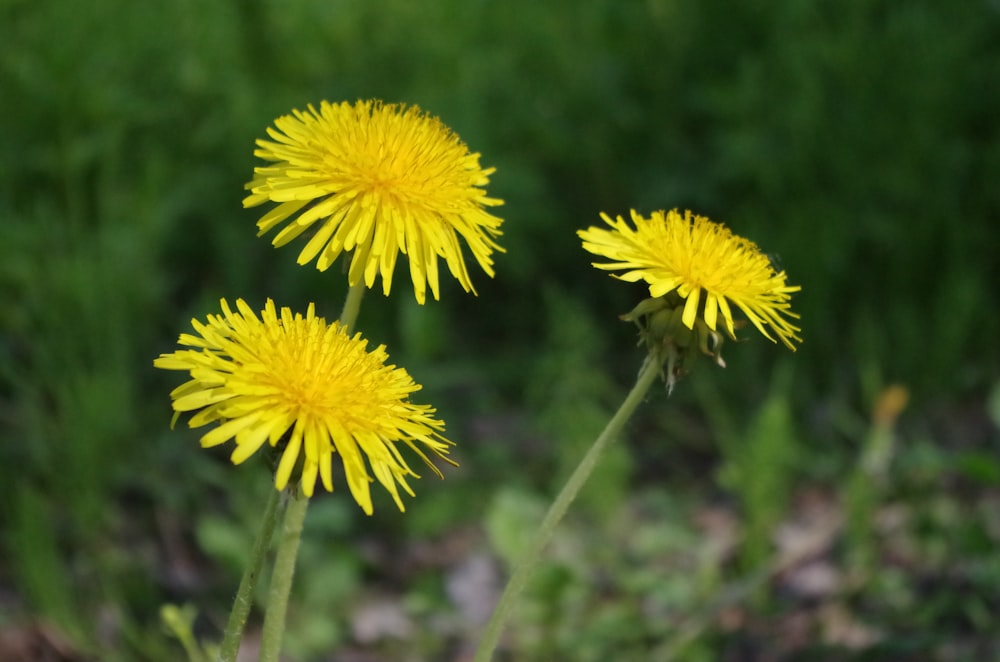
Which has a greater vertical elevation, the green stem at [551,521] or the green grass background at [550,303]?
the green grass background at [550,303]

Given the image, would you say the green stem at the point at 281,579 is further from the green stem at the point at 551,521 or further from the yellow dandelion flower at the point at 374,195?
the green stem at the point at 551,521

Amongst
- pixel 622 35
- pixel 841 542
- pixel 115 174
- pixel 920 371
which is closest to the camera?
pixel 841 542

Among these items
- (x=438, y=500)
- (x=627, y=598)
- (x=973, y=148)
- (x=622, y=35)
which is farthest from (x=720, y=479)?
(x=622, y=35)

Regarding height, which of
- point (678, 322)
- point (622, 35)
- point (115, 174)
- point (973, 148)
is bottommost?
point (678, 322)

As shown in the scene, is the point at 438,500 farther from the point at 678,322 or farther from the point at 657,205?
the point at 678,322

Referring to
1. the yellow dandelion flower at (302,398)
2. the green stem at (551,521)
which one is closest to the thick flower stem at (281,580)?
the yellow dandelion flower at (302,398)

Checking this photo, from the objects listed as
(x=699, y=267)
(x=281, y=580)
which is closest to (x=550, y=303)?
(x=699, y=267)
